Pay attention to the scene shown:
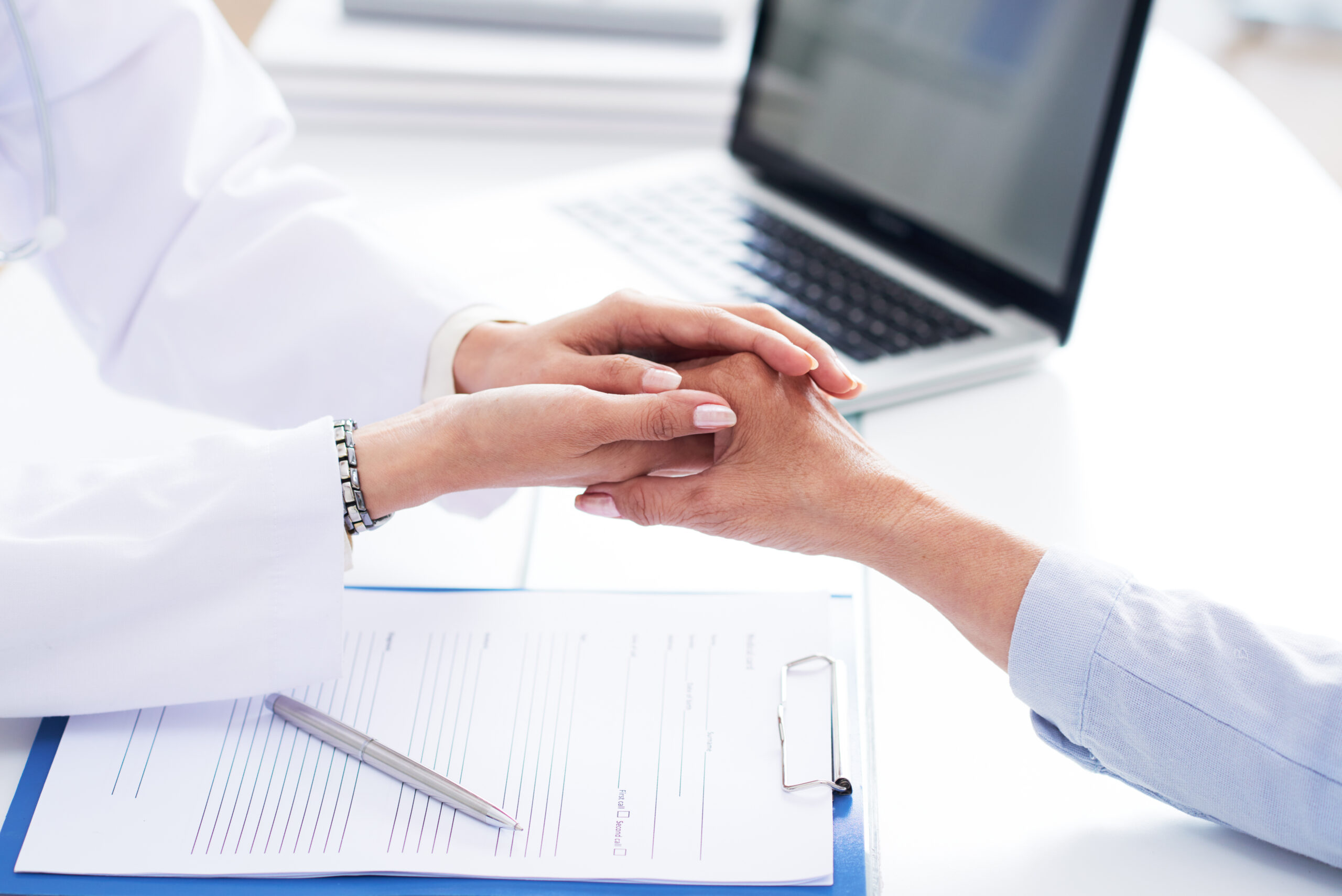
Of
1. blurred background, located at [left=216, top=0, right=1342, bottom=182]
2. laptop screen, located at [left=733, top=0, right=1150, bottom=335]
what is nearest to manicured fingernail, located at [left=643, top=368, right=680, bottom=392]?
laptop screen, located at [left=733, top=0, right=1150, bottom=335]

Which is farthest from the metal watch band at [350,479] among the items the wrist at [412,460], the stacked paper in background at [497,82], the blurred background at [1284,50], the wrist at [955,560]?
the blurred background at [1284,50]

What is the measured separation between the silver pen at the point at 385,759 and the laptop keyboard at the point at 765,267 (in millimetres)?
563

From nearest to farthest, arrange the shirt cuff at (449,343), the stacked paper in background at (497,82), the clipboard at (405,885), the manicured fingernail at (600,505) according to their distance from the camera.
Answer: the clipboard at (405,885), the manicured fingernail at (600,505), the shirt cuff at (449,343), the stacked paper in background at (497,82)

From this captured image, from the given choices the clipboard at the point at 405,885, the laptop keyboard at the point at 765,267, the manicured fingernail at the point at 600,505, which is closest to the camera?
the clipboard at the point at 405,885

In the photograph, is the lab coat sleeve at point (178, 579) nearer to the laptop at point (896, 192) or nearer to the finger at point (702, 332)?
the finger at point (702, 332)

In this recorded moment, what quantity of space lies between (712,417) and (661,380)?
2.3 inches

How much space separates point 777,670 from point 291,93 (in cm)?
117

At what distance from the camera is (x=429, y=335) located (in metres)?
0.96

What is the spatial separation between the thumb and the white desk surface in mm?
58

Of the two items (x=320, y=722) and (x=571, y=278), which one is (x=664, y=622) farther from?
(x=571, y=278)

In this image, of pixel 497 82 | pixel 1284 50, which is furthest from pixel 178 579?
pixel 1284 50

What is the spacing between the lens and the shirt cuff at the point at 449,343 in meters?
0.96

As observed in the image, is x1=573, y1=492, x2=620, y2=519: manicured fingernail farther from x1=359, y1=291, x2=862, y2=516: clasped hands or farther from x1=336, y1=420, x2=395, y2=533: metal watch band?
x1=336, y1=420, x2=395, y2=533: metal watch band

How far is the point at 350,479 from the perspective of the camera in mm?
763
